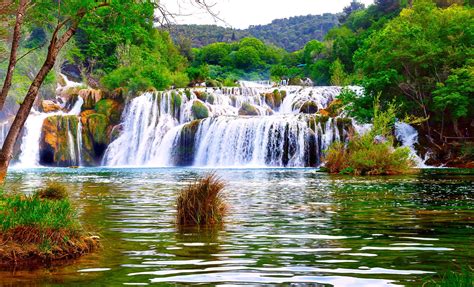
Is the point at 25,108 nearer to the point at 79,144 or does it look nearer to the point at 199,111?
the point at 79,144

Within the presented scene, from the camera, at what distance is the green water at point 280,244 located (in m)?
7.01

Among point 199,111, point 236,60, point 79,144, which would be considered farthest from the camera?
point 236,60

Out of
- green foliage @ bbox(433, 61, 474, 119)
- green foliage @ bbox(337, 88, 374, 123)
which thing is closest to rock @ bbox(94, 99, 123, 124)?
green foliage @ bbox(337, 88, 374, 123)

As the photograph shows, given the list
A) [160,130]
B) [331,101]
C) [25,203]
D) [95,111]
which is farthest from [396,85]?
[25,203]

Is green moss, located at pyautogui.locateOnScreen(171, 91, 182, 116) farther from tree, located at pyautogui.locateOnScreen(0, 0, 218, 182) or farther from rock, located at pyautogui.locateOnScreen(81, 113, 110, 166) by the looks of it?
tree, located at pyautogui.locateOnScreen(0, 0, 218, 182)

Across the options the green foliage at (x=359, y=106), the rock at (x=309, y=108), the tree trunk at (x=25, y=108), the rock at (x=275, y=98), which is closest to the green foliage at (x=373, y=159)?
the green foliage at (x=359, y=106)

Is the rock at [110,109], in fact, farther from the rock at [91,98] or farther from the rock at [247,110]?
the rock at [247,110]

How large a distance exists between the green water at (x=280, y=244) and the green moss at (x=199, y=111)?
33114 mm

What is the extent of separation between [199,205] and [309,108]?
40.3 metres

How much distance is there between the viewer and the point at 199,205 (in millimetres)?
11672

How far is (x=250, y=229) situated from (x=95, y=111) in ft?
143

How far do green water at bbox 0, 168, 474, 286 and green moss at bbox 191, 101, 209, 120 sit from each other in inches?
1304

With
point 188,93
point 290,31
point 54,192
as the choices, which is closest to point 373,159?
point 54,192

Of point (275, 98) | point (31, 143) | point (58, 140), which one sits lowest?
point (31, 143)
